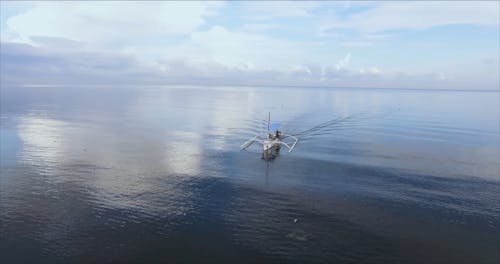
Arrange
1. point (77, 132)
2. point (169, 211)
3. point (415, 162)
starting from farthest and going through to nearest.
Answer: point (77, 132), point (415, 162), point (169, 211)

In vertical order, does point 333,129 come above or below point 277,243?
above

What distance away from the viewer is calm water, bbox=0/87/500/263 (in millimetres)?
47719

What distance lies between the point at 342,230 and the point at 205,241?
58.3ft

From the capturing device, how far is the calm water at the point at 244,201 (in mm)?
47719

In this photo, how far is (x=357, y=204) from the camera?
61.1 meters

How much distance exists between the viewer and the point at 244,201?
2427 inches

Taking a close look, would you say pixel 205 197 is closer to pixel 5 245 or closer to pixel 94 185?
pixel 94 185

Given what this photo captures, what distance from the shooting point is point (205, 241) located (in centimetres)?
4953

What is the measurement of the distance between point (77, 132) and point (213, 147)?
156ft

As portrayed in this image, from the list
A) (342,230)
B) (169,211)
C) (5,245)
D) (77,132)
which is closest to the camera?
(5,245)

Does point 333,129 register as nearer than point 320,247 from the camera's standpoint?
No

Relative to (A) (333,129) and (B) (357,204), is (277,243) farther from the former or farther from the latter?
(A) (333,129)

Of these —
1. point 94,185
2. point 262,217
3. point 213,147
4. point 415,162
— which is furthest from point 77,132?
point 415,162

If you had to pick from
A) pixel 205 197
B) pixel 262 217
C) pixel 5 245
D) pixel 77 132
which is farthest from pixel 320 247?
pixel 77 132
